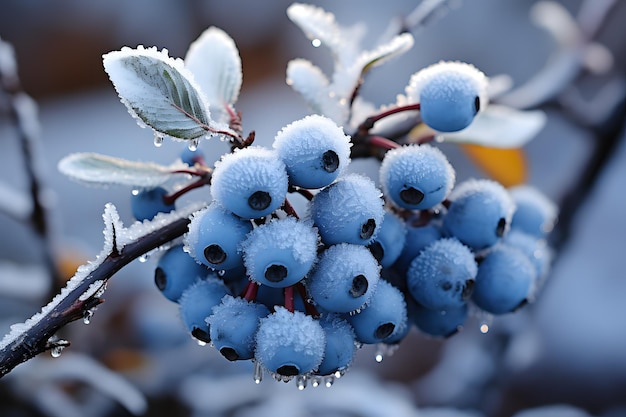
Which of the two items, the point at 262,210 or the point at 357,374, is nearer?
the point at 262,210

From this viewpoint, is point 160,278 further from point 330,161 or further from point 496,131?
point 496,131

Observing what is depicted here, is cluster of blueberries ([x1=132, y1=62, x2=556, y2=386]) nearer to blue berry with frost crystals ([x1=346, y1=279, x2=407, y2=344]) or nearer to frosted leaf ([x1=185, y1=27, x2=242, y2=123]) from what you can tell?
blue berry with frost crystals ([x1=346, y1=279, x2=407, y2=344])

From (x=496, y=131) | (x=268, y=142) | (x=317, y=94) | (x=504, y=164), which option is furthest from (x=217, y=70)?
(x=268, y=142)

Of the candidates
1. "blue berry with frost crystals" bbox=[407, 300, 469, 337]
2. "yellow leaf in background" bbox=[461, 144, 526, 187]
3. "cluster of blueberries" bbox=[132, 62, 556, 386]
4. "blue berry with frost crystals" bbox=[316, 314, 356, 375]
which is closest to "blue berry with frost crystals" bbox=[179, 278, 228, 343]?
"cluster of blueberries" bbox=[132, 62, 556, 386]

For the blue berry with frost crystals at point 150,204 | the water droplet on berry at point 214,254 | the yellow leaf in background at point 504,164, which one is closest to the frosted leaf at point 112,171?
the blue berry with frost crystals at point 150,204

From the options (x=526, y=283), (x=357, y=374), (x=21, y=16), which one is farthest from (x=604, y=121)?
(x=21, y=16)

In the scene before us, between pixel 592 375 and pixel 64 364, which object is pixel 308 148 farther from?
pixel 592 375
